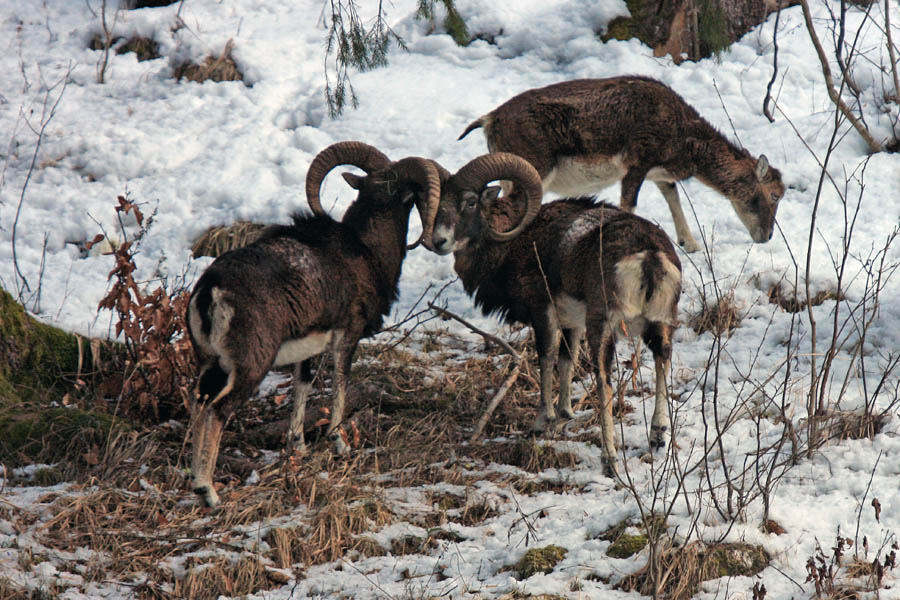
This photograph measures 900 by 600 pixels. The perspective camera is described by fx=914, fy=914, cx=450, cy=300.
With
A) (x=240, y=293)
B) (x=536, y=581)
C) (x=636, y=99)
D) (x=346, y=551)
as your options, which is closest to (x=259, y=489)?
(x=346, y=551)

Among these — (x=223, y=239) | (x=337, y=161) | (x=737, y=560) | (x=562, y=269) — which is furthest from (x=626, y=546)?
(x=223, y=239)

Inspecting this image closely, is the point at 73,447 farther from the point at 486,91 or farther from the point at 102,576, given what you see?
the point at 486,91

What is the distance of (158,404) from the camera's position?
6.48 m

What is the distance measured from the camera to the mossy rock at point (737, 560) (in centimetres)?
439

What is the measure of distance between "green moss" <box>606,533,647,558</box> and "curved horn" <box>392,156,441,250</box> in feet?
9.74

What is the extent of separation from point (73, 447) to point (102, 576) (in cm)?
151

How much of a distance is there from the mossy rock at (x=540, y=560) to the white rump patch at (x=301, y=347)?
2195mm

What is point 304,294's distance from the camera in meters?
6.02

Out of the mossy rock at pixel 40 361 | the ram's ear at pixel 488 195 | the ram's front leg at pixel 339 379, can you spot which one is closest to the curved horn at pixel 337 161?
the ram's ear at pixel 488 195

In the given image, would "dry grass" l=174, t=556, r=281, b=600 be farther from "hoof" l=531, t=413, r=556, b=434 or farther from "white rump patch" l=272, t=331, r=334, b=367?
"hoof" l=531, t=413, r=556, b=434

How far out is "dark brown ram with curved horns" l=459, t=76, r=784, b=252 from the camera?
8.66 meters

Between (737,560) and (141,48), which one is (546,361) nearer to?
(737,560)

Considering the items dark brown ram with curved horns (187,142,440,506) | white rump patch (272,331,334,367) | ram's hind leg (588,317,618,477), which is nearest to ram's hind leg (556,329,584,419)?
ram's hind leg (588,317,618,477)

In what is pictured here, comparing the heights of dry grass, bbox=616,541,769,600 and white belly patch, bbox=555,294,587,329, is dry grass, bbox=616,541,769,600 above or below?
below
